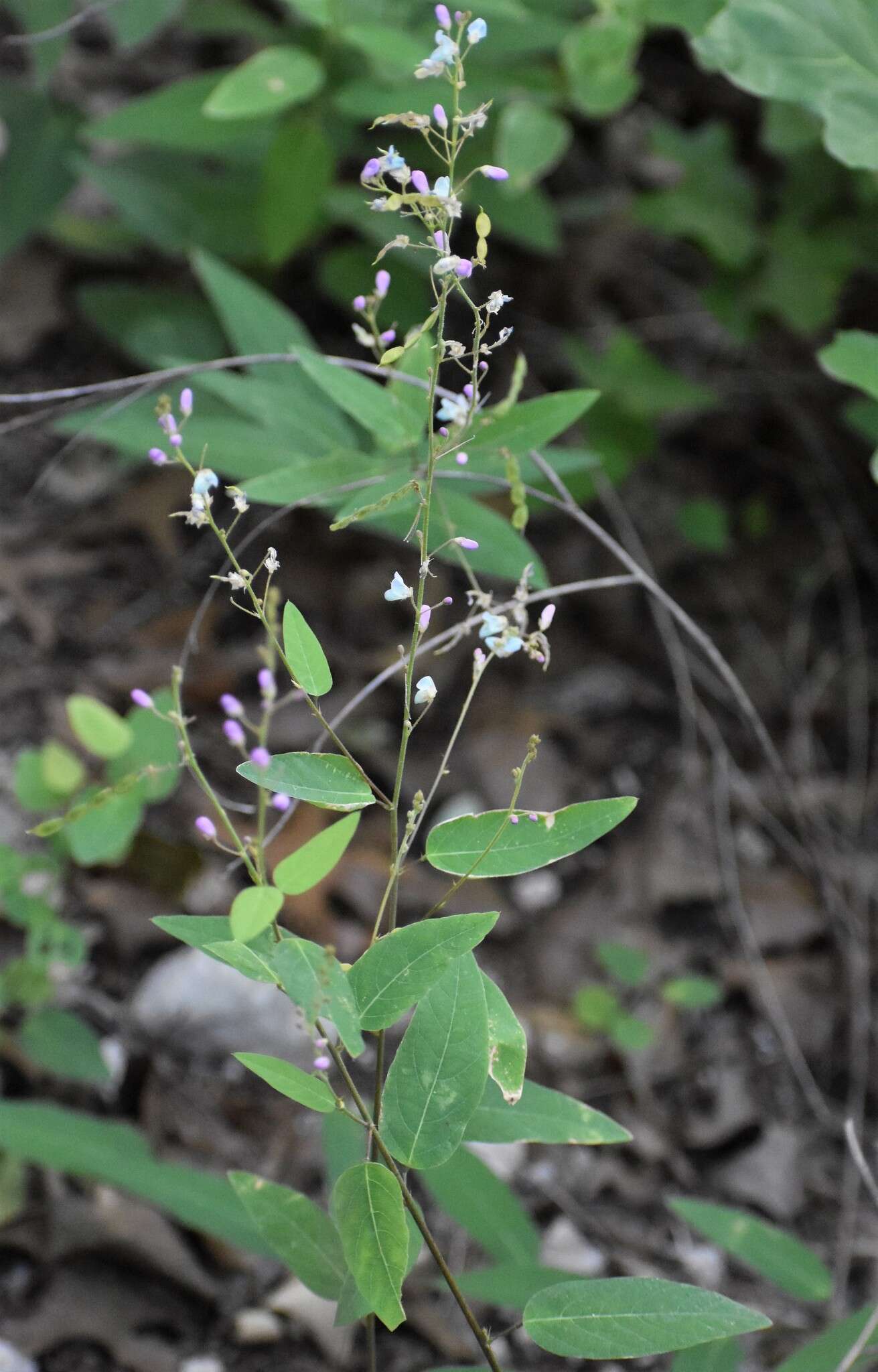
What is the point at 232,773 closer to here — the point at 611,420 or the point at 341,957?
the point at 341,957

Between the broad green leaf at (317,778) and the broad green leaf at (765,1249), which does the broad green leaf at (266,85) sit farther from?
the broad green leaf at (765,1249)

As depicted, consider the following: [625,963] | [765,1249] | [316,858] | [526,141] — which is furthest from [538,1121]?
[526,141]

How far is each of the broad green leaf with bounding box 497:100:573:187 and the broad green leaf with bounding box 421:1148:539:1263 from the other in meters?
1.58

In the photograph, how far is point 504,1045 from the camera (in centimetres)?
92

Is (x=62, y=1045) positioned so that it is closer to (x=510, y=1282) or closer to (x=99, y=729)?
(x=510, y=1282)

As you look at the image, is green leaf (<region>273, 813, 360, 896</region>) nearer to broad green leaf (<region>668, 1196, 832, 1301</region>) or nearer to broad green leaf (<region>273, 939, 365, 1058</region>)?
broad green leaf (<region>273, 939, 365, 1058</region>)

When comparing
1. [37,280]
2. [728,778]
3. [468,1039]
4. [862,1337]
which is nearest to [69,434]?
[37,280]

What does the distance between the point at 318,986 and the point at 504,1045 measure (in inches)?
8.3

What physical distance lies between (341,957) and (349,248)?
4.61 feet

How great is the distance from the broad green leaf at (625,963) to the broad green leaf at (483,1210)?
0.60 m

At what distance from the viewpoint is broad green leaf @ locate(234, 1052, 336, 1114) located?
827 millimetres

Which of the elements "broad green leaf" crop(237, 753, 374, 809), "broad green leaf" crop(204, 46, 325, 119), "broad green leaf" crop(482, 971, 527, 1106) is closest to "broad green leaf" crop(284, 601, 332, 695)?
"broad green leaf" crop(237, 753, 374, 809)

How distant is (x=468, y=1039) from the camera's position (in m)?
0.87

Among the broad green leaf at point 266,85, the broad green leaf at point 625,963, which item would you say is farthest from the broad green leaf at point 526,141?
the broad green leaf at point 625,963
